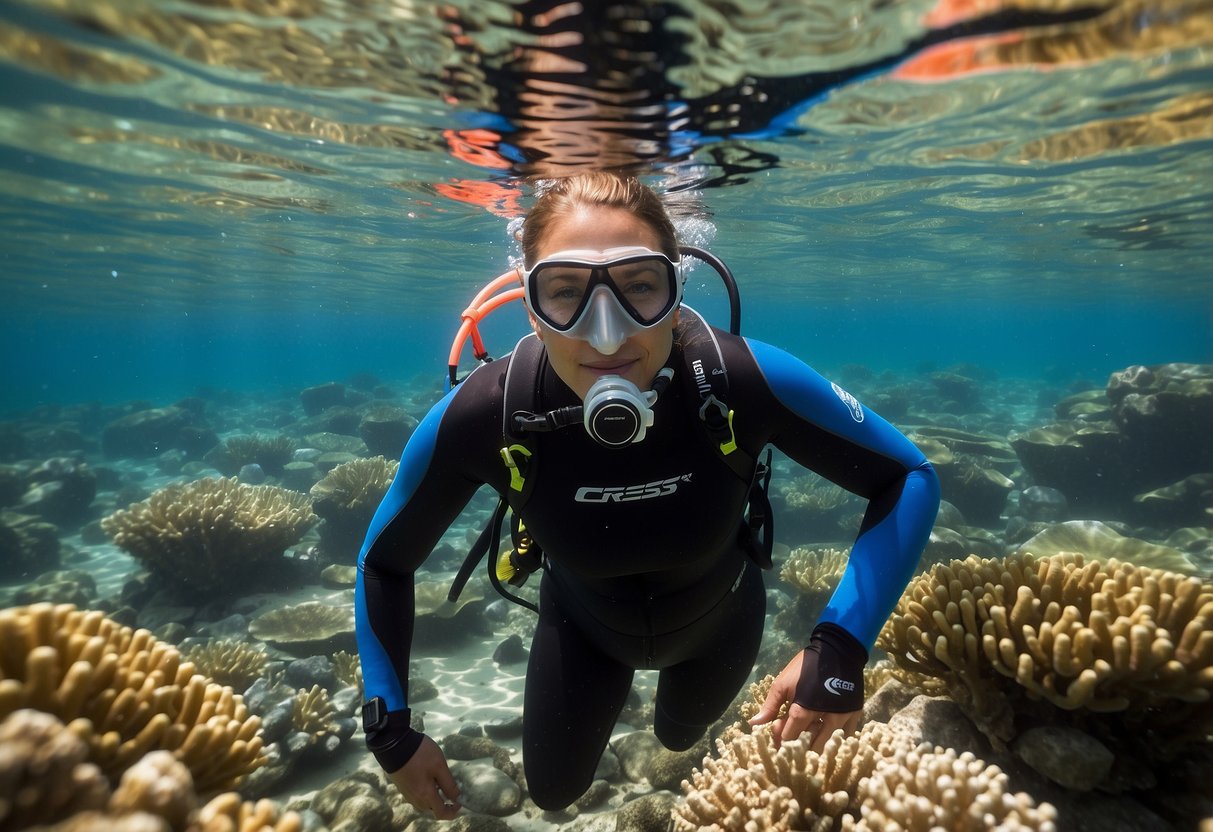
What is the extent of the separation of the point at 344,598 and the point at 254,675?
2.53 metres

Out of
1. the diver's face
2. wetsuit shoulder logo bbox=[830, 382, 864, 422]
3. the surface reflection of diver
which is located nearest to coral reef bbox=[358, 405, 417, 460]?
the surface reflection of diver

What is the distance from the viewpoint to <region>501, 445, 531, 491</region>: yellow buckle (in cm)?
309

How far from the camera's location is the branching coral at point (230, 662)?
657 centimetres

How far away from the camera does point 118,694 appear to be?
1961 millimetres

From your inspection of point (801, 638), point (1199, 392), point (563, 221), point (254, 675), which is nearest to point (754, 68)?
point (563, 221)

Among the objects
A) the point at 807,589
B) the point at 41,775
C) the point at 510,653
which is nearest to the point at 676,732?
the point at 41,775

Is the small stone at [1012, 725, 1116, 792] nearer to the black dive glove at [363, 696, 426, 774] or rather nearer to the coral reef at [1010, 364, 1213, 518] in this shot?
the black dive glove at [363, 696, 426, 774]

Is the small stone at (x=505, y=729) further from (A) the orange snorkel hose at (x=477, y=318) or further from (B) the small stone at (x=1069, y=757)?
(B) the small stone at (x=1069, y=757)

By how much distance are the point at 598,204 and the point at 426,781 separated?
3073mm

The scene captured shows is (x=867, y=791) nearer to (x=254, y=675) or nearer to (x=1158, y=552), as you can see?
(x=254, y=675)

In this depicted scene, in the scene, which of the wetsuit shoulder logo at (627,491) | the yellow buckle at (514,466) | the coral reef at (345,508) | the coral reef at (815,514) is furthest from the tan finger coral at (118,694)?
the coral reef at (815,514)

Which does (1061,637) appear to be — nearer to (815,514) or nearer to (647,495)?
(647,495)

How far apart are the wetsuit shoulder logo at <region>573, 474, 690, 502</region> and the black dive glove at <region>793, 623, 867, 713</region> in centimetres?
102

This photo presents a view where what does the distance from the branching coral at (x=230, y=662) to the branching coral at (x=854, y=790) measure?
19.6 ft
